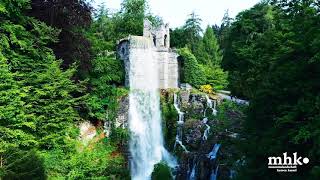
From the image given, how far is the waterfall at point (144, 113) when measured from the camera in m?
25.3

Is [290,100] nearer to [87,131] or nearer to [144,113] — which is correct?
[87,131]

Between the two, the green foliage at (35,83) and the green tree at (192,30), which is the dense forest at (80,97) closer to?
the green foliage at (35,83)

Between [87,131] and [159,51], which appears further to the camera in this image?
[159,51]

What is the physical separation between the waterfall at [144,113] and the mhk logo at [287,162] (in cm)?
1313

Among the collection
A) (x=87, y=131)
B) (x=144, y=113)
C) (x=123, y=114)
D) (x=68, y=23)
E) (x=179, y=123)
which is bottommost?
(x=179, y=123)

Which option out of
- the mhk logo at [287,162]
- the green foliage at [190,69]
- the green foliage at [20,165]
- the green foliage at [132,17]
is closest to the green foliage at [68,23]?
the green foliage at [20,165]

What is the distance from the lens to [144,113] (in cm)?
2733

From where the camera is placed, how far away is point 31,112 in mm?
15039

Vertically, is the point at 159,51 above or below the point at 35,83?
above

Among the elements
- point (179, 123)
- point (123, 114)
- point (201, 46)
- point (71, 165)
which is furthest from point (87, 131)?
point (201, 46)

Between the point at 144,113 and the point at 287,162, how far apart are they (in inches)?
638

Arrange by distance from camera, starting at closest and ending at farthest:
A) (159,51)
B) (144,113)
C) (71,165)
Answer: (71,165) → (144,113) → (159,51)

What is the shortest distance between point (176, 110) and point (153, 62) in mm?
4576

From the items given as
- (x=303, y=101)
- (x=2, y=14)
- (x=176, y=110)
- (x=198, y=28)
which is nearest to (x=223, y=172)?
(x=176, y=110)
